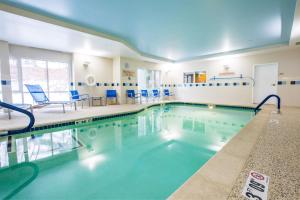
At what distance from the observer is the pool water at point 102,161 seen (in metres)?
1.54

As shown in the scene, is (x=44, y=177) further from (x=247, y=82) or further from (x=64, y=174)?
(x=247, y=82)

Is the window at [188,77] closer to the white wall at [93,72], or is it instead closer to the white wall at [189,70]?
the white wall at [189,70]

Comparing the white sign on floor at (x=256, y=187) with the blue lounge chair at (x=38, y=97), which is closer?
the white sign on floor at (x=256, y=187)

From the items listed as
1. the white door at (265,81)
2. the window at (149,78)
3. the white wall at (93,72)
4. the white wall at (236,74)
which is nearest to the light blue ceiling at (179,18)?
the white wall at (236,74)

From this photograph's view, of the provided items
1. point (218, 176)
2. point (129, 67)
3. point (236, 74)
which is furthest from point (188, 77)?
point (218, 176)

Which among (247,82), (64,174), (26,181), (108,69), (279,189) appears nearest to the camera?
(279,189)

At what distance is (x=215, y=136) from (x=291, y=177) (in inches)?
78.2

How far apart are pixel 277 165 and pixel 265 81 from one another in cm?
680

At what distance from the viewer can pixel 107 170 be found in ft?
6.30

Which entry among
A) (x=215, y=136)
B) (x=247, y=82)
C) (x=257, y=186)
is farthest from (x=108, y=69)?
(x=257, y=186)

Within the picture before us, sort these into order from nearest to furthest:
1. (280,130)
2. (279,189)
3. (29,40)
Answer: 1. (279,189)
2. (280,130)
3. (29,40)

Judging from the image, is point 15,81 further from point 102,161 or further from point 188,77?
point 188,77

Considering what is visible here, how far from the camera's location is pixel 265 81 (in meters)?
6.74

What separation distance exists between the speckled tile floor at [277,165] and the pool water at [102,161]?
2.19ft
